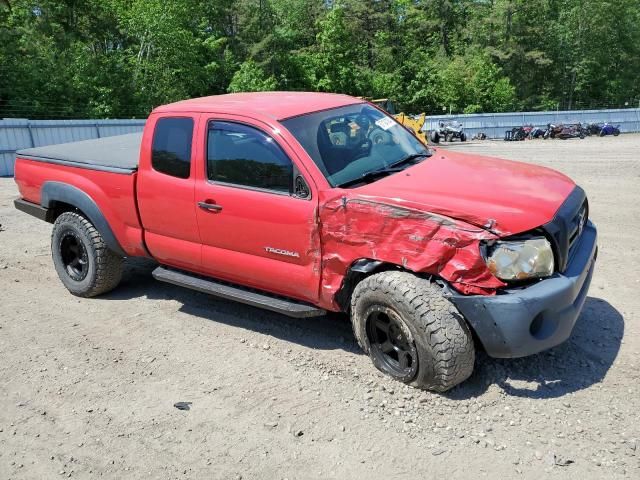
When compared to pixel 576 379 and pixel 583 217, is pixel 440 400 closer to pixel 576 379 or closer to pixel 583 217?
pixel 576 379

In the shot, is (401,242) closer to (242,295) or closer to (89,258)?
(242,295)

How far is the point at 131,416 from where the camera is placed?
3674 millimetres

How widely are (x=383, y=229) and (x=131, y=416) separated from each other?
2042 mm

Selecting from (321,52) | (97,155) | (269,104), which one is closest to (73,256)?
(97,155)

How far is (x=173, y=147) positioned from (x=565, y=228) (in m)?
3.11

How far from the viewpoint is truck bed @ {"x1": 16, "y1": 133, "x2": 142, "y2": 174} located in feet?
16.9

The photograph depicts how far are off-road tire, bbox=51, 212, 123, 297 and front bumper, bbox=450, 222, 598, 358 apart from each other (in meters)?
3.57

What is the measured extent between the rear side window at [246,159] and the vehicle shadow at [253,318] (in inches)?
51.8

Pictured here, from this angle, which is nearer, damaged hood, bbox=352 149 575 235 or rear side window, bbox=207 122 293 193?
damaged hood, bbox=352 149 575 235

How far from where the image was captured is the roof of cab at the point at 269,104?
4359 millimetres

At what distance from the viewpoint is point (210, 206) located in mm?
4426


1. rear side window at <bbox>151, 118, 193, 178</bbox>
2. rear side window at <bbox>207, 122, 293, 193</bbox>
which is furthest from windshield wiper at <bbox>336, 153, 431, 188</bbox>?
rear side window at <bbox>151, 118, 193, 178</bbox>

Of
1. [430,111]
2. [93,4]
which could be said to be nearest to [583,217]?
[93,4]

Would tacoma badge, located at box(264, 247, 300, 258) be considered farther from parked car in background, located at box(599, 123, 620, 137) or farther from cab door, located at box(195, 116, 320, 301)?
parked car in background, located at box(599, 123, 620, 137)
